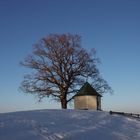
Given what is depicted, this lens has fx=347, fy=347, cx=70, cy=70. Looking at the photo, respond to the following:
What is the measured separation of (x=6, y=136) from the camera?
19.2 metres

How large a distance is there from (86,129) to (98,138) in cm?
204

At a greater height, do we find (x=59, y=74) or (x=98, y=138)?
(x=59, y=74)

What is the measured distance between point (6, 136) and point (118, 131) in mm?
8103

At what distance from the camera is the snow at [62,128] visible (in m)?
20.0

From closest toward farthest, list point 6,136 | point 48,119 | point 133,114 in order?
point 6,136 < point 48,119 < point 133,114

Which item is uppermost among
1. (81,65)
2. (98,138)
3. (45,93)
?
(81,65)

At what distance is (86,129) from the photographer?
22562 millimetres

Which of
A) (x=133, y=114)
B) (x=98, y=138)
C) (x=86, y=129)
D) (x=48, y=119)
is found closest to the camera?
(x=98, y=138)

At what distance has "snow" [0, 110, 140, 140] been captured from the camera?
65.6 feet

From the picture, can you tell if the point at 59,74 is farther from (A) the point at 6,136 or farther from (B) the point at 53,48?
(A) the point at 6,136

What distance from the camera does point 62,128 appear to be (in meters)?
22.5

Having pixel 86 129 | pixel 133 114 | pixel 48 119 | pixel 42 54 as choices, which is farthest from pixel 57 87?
pixel 86 129

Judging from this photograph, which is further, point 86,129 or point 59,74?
point 59,74

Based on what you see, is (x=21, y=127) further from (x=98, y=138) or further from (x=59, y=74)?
Result: (x=59, y=74)
